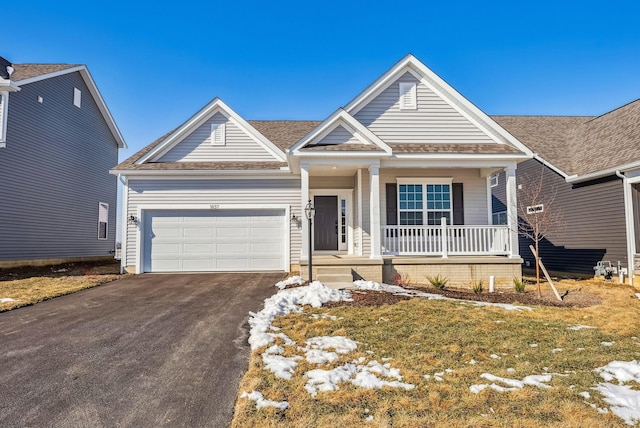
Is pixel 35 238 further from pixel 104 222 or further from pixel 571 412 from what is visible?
pixel 571 412

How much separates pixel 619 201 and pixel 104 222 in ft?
72.6

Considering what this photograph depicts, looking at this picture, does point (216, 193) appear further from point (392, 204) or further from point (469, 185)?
point (469, 185)

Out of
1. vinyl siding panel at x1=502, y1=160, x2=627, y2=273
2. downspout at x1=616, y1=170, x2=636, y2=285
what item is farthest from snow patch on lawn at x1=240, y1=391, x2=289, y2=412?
vinyl siding panel at x1=502, y1=160, x2=627, y2=273

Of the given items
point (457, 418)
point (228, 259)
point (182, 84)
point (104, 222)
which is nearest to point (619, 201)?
point (457, 418)

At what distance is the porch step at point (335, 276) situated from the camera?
29.5 ft

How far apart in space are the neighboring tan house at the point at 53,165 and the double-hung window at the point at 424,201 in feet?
46.0

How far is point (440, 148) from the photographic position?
1066 centimetres

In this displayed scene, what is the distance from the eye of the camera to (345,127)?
33.5 ft

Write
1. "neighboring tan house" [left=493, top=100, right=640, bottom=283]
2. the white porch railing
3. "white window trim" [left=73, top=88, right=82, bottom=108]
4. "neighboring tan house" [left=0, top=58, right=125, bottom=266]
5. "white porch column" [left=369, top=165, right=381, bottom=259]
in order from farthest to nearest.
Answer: "white window trim" [left=73, top=88, right=82, bottom=108] < "neighboring tan house" [left=0, top=58, right=125, bottom=266] < "neighboring tan house" [left=493, top=100, right=640, bottom=283] < the white porch railing < "white porch column" [left=369, top=165, right=381, bottom=259]

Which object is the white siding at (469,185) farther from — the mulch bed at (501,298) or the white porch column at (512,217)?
the mulch bed at (501,298)

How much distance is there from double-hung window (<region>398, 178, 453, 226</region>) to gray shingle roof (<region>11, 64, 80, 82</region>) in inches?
576

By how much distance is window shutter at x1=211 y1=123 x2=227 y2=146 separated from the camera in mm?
13047

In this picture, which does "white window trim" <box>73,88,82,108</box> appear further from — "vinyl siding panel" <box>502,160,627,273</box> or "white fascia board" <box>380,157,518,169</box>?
"vinyl siding panel" <box>502,160,627,273</box>

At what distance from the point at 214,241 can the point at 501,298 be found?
8.95 meters
